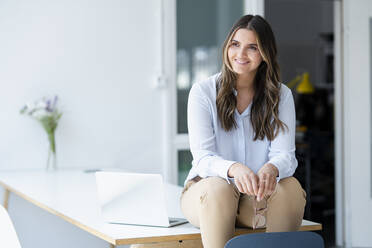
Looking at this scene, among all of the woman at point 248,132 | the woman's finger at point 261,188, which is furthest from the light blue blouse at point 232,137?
the woman's finger at point 261,188

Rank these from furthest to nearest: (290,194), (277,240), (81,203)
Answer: (81,203), (290,194), (277,240)

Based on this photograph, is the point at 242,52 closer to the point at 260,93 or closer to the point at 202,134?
the point at 260,93

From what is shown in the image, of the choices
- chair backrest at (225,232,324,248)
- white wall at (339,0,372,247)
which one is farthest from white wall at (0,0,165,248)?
chair backrest at (225,232,324,248)

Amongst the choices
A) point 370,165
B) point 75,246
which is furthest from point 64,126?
point 370,165

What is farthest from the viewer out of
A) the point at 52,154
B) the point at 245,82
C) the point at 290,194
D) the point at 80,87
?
the point at 80,87

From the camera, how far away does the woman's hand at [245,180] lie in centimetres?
158

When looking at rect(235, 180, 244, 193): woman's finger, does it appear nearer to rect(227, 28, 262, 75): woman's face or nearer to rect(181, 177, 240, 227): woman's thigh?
rect(181, 177, 240, 227): woman's thigh

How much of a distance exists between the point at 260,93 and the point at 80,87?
1.77 meters

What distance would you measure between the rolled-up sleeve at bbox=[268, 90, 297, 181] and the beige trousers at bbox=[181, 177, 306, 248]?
0.23ft

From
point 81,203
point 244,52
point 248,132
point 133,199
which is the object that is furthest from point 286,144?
point 81,203

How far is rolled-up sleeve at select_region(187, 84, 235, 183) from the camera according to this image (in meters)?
1.75

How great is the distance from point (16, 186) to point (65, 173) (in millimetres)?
528

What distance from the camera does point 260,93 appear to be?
190 cm

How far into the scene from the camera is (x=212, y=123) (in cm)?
187
